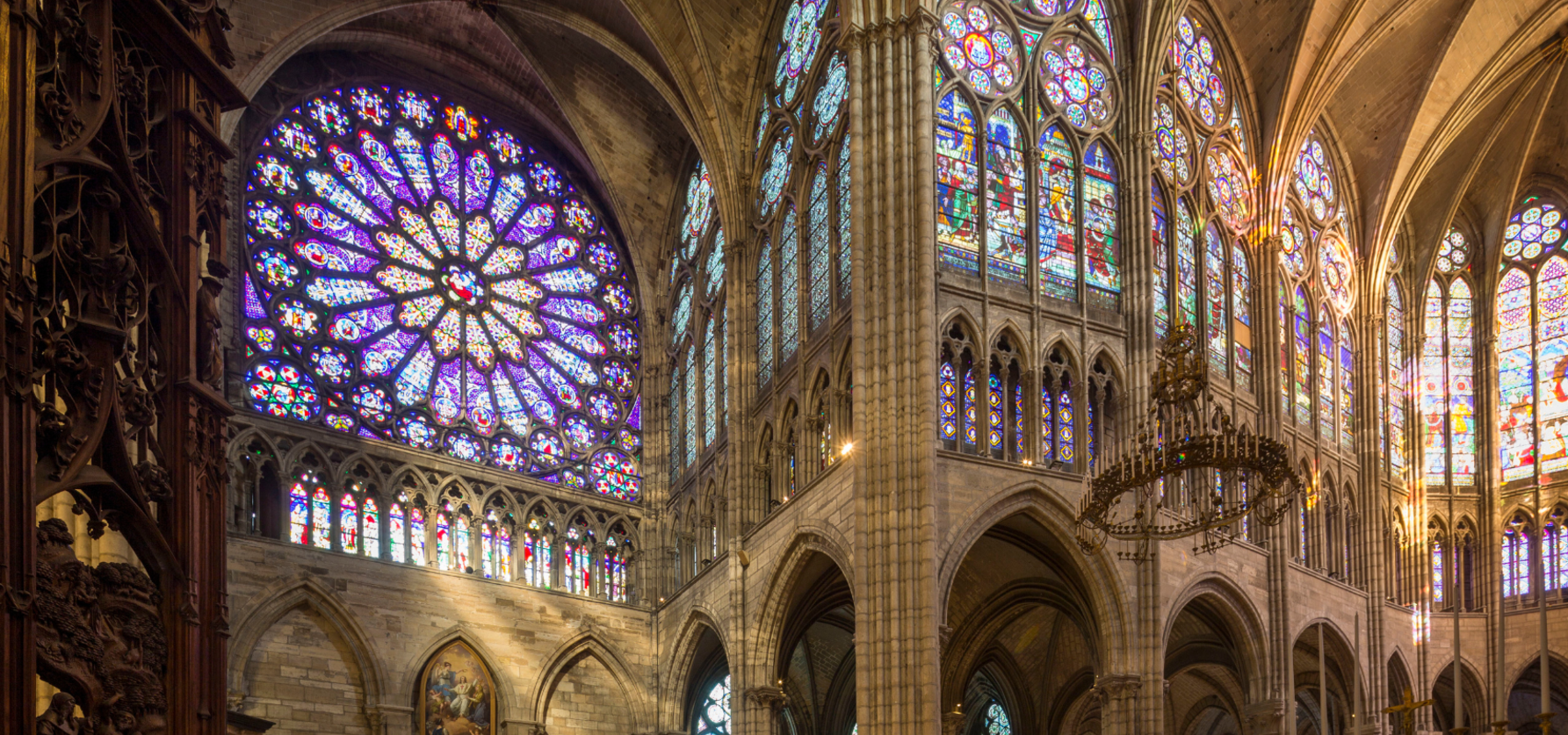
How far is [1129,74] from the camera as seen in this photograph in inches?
898

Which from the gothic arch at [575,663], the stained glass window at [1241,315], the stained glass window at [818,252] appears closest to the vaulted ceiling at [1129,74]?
the stained glass window at [1241,315]

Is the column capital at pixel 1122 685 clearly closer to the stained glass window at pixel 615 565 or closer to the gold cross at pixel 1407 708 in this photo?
the gold cross at pixel 1407 708

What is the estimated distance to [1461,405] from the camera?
2825 centimetres

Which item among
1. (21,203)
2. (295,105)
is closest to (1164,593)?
(295,105)

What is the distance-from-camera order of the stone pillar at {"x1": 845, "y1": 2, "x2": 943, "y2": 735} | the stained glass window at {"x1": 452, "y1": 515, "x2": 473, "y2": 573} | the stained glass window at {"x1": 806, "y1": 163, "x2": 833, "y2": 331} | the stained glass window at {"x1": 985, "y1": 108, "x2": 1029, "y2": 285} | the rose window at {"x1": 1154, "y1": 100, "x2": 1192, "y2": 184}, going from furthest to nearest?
the stained glass window at {"x1": 452, "y1": 515, "x2": 473, "y2": 573} < the rose window at {"x1": 1154, "y1": 100, "x2": 1192, "y2": 184} < the stained glass window at {"x1": 806, "y1": 163, "x2": 833, "y2": 331} < the stained glass window at {"x1": 985, "y1": 108, "x2": 1029, "y2": 285} < the stone pillar at {"x1": 845, "y1": 2, "x2": 943, "y2": 735}

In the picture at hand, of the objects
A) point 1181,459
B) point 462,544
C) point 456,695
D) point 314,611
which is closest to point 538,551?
point 462,544

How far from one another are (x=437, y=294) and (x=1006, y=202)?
31.6 feet

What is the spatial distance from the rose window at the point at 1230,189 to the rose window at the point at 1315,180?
1.82m

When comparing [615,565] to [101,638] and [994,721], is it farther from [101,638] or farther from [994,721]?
[101,638]

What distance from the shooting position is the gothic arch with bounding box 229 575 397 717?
2152 cm

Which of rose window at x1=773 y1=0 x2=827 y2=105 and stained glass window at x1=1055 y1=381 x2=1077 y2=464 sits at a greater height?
rose window at x1=773 y1=0 x2=827 y2=105

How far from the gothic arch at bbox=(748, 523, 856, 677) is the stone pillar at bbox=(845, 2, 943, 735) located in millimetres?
1827

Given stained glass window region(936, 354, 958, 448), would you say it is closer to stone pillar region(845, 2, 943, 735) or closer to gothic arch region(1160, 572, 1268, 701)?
stone pillar region(845, 2, 943, 735)

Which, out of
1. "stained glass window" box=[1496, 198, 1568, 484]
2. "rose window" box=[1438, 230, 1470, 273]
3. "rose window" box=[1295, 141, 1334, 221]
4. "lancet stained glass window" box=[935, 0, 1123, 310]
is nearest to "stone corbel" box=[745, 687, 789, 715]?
"lancet stained glass window" box=[935, 0, 1123, 310]
